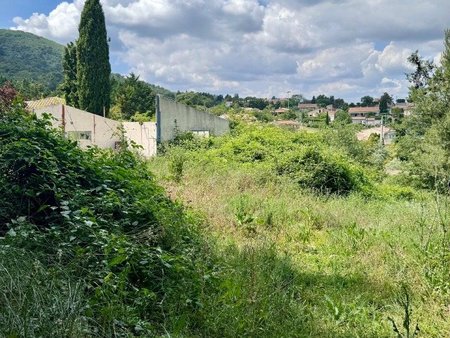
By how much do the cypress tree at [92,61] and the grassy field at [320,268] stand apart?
24784 mm

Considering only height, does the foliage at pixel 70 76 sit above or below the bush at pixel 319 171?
above

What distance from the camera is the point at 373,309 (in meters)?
3.61

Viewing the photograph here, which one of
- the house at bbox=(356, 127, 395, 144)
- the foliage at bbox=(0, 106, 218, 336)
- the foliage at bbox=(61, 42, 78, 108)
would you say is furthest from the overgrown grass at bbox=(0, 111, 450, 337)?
the house at bbox=(356, 127, 395, 144)

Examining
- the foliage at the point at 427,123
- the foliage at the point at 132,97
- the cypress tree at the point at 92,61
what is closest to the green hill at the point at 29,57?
the foliage at the point at 132,97

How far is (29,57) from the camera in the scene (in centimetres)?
9650

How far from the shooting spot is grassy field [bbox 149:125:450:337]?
10.0ft

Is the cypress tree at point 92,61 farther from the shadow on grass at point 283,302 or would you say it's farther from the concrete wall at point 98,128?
the shadow on grass at point 283,302

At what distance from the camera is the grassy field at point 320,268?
305 cm

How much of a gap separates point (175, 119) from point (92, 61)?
54.0 feet

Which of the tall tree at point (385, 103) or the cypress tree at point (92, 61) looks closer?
the cypress tree at point (92, 61)

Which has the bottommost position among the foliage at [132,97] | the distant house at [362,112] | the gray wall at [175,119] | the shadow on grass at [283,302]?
the shadow on grass at [283,302]

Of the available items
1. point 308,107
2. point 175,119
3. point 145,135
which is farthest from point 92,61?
point 308,107

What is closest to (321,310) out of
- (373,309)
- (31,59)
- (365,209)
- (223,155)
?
(373,309)

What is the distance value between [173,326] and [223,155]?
36.0 feet
